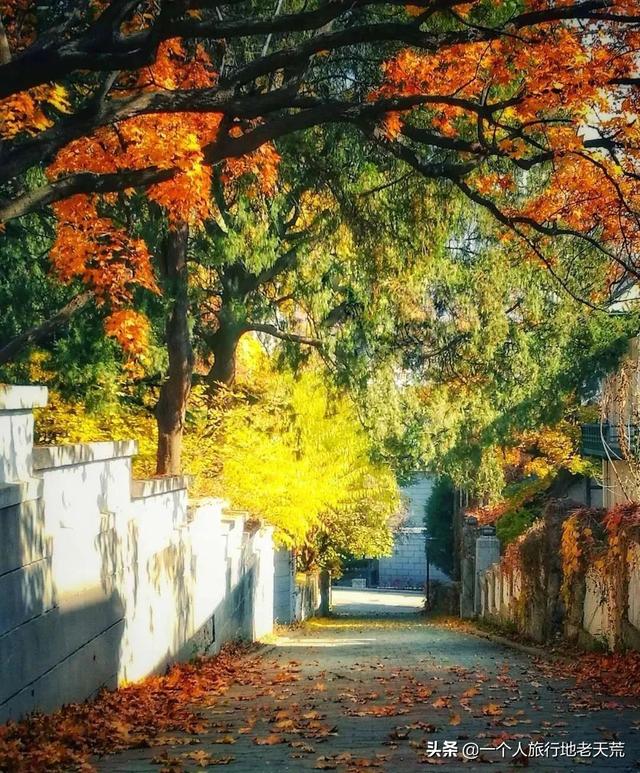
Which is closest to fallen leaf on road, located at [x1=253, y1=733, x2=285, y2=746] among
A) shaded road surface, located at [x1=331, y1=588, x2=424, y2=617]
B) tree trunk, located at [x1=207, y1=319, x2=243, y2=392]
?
tree trunk, located at [x1=207, y1=319, x2=243, y2=392]

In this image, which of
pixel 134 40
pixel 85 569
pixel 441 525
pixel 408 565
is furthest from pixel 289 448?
pixel 408 565

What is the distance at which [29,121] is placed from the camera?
37.1ft

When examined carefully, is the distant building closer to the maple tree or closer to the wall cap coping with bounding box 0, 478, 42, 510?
the maple tree

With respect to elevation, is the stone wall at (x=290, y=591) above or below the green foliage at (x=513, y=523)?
below

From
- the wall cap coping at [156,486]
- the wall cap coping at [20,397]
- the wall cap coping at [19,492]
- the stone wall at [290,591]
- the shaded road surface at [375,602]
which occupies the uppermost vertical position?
the wall cap coping at [20,397]

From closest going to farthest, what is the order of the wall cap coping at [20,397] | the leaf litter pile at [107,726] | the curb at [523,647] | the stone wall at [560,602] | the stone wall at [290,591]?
the leaf litter pile at [107,726], the wall cap coping at [20,397], the stone wall at [560,602], the curb at [523,647], the stone wall at [290,591]

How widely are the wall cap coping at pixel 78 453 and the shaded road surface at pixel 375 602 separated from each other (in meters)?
54.2

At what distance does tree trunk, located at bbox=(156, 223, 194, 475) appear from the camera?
2039cm

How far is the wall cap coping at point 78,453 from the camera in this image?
357 inches

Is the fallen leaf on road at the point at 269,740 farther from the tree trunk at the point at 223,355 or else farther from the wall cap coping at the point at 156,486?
the tree trunk at the point at 223,355

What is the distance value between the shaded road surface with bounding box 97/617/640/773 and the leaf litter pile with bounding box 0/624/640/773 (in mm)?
15

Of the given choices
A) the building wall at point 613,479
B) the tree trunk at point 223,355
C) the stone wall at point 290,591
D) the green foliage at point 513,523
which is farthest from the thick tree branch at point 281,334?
the stone wall at point 290,591

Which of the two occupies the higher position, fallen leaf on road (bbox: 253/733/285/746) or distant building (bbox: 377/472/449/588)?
fallen leaf on road (bbox: 253/733/285/746)

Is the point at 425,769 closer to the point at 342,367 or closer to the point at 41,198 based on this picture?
the point at 41,198
